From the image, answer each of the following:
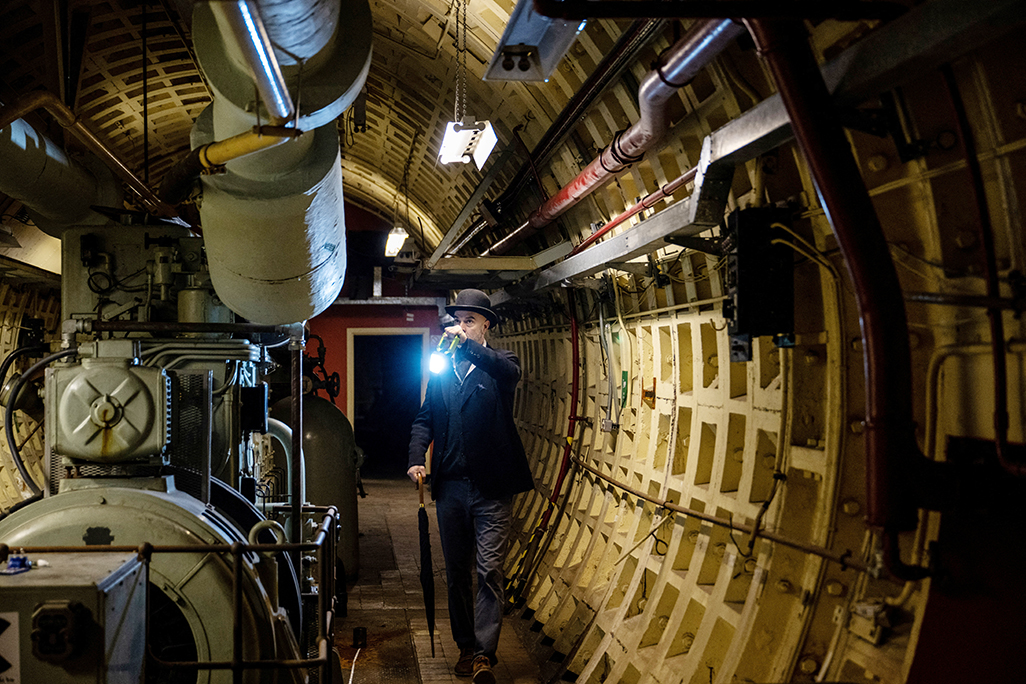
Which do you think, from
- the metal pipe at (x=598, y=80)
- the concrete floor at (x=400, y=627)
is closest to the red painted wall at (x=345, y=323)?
the concrete floor at (x=400, y=627)

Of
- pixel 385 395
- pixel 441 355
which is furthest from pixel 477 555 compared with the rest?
pixel 385 395

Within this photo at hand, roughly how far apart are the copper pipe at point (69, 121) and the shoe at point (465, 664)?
353 centimetres

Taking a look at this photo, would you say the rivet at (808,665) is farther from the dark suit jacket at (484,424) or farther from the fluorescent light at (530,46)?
the fluorescent light at (530,46)

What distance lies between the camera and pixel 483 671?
4.89 m

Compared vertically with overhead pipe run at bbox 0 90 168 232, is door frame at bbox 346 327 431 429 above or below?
below

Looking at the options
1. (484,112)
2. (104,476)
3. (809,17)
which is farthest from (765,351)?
(484,112)

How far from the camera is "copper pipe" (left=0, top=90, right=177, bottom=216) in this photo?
11.6 feet

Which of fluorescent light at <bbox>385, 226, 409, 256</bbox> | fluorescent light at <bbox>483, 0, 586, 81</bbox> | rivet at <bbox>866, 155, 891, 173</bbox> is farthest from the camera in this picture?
fluorescent light at <bbox>385, 226, 409, 256</bbox>

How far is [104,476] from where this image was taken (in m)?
3.68

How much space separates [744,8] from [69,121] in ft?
11.5

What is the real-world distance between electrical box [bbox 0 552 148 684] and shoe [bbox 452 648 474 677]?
293 centimetres

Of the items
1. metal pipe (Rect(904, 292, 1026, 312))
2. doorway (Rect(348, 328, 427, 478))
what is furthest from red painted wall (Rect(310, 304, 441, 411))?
metal pipe (Rect(904, 292, 1026, 312))

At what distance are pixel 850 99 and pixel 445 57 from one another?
15.7 feet

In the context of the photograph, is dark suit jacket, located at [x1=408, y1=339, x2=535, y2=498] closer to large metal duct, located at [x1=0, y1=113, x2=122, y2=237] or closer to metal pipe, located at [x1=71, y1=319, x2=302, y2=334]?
metal pipe, located at [x1=71, y1=319, x2=302, y2=334]
